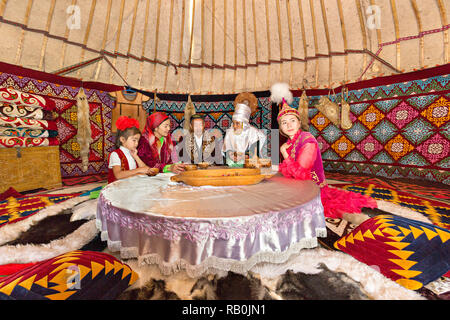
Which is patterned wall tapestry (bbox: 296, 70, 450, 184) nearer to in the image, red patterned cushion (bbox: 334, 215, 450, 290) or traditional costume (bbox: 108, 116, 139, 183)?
red patterned cushion (bbox: 334, 215, 450, 290)

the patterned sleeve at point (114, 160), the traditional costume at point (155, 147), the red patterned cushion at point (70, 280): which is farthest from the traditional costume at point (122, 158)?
the red patterned cushion at point (70, 280)

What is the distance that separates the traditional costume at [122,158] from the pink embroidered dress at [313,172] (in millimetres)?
1742

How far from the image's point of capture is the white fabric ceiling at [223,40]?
4.02 metres

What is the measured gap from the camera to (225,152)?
4.57 meters

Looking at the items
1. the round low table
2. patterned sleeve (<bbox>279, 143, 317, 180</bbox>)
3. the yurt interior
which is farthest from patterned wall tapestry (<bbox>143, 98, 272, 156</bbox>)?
the round low table

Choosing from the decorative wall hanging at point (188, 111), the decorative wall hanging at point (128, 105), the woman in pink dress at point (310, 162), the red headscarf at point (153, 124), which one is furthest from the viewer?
the decorative wall hanging at point (188, 111)

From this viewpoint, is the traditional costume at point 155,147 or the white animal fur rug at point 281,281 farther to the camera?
the traditional costume at point 155,147

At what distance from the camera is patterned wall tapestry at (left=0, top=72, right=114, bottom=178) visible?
400cm

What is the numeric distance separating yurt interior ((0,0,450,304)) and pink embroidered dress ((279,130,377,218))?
0.02 meters

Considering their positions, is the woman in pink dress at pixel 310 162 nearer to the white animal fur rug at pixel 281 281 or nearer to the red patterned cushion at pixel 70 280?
the white animal fur rug at pixel 281 281

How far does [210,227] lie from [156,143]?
2266mm

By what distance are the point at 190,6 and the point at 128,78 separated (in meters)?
2.59
